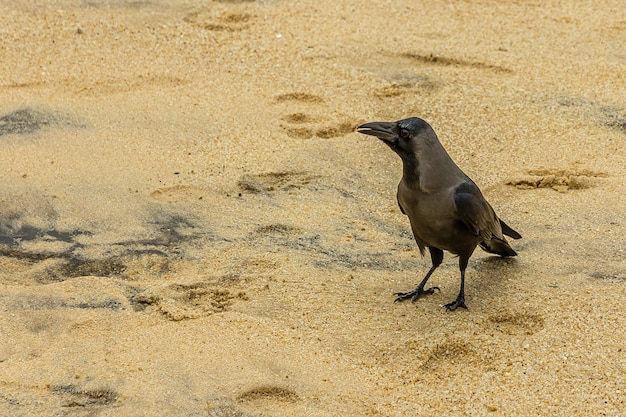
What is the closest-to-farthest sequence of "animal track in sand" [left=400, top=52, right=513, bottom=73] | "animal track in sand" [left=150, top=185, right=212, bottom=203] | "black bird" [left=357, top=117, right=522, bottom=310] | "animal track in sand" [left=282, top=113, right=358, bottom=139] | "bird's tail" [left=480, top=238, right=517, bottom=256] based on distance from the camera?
"black bird" [left=357, top=117, right=522, bottom=310]
"bird's tail" [left=480, top=238, right=517, bottom=256]
"animal track in sand" [left=150, top=185, right=212, bottom=203]
"animal track in sand" [left=282, top=113, right=358, bottom=139]
"animal track in sand" [left=400, top=52, right=513, bottom=73]

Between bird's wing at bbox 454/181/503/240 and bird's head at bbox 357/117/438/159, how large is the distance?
0.96 feet

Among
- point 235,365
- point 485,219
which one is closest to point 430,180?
point 485,219

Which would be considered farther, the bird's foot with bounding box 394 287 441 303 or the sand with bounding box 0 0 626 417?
the bird's foot with bounding box 394 287 441 303

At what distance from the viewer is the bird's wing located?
13.3 feet

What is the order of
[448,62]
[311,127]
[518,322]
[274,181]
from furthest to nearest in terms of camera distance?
[448,62], [311,127], [274,181], [518,322]

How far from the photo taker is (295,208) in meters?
5.18

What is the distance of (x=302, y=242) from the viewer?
4.81 meters

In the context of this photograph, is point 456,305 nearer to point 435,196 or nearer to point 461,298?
point 461,298

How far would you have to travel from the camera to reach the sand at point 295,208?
11.8 feet

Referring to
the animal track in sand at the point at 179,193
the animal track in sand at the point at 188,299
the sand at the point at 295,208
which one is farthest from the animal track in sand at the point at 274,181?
the animal track in sand at the point at 188,299

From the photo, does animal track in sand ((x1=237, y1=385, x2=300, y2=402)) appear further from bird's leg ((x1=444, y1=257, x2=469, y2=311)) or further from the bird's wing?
the bird's wing

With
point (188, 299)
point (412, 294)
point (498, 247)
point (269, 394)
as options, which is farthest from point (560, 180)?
point (269, 394)

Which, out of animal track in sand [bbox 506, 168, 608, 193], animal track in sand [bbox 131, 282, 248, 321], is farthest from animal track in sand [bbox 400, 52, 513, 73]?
animal track in sand [bbox 131, 282, 248, 321]

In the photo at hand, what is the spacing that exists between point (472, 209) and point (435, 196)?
0.19 meters
